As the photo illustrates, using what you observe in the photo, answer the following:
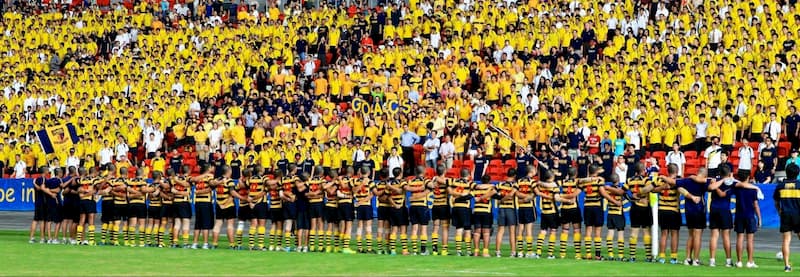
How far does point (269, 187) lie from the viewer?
2955cm

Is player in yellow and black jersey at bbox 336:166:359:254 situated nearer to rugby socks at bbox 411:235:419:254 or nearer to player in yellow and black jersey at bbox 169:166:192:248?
rugby socks at bbox 411:235:419:254

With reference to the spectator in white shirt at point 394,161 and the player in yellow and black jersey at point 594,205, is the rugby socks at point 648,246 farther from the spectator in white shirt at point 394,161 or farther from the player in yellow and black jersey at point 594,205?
the spectator in white shirt at point 394,161

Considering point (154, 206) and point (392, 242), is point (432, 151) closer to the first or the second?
point (154, 206)

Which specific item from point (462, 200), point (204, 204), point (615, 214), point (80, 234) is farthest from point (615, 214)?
point (80, 234)

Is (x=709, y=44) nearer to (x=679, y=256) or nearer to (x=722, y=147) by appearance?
(x=722, y=147)

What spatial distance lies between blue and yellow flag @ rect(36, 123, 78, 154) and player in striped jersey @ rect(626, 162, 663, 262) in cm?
2428

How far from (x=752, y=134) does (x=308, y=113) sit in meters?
14.2

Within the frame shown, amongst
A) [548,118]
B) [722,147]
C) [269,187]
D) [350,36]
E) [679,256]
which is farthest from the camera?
[350,36]

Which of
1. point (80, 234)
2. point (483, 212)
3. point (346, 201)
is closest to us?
point (483, 212)

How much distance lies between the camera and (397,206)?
28188 millimetres

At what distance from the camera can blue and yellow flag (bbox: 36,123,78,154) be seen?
45.3 m

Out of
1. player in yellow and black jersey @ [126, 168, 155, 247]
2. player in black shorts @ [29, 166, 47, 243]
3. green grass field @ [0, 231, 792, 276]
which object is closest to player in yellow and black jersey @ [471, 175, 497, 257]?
green grass field @ [0, 231, 792, 276]

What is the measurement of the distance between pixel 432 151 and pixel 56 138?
43.2 feet

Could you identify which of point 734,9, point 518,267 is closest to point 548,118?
point 734,9
